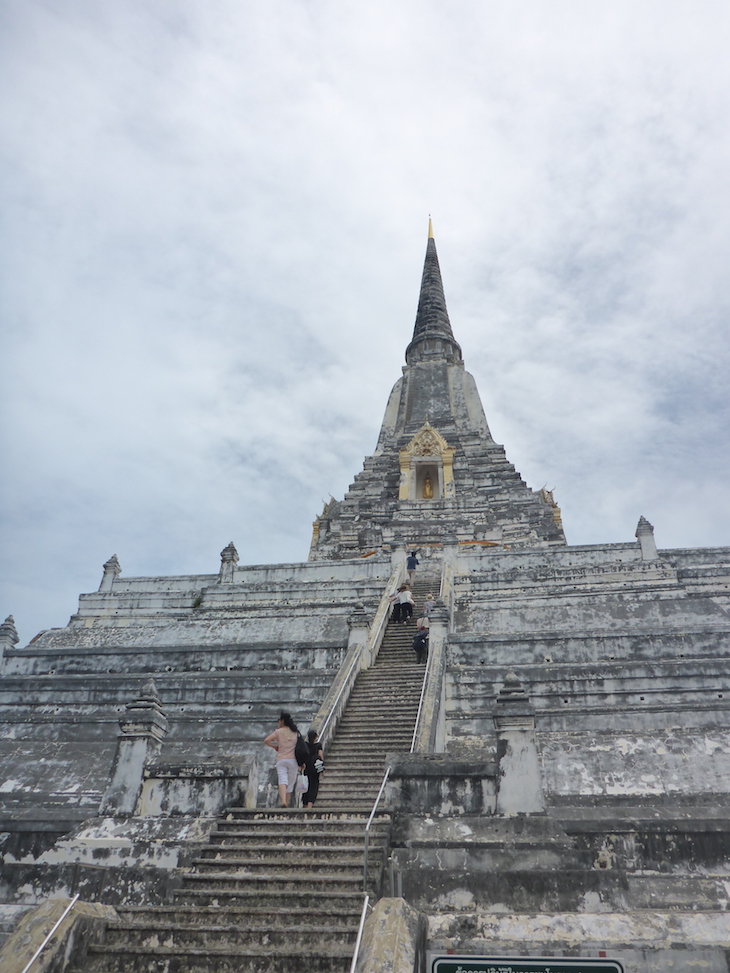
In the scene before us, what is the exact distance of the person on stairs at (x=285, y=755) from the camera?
7.79m

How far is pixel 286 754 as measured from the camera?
312 inches

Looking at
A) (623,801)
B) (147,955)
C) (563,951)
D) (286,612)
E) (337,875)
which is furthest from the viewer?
(286,612)

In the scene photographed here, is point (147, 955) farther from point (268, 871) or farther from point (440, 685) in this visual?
point (440, 685)

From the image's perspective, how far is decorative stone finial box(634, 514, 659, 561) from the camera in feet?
64.5

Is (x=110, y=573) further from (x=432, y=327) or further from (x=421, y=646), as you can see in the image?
(x=432, y=327)

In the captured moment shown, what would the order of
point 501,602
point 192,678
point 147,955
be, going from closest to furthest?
point 147,955 → point 192,678 → point 501,602

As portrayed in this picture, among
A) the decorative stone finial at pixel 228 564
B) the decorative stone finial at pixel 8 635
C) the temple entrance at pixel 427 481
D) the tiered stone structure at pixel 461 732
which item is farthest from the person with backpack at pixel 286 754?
the temple entrance at pixel 427 481

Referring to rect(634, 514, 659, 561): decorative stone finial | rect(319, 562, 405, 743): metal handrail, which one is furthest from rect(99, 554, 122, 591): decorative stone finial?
rect(634, 514, 659, 561): decorative stone finial

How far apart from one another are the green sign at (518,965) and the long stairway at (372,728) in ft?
11.7

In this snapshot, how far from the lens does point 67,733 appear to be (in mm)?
12484

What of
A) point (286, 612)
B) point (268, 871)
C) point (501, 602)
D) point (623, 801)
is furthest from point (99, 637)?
point (623, 801)

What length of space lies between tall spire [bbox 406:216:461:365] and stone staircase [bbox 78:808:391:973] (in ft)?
135

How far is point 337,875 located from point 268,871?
71 cm

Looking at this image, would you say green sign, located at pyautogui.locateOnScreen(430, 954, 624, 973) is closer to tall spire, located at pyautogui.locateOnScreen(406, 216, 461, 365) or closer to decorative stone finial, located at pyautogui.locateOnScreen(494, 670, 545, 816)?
decorative stone finial, located at pyautogui.locateOnScreen(494, 670, 545, 816)
